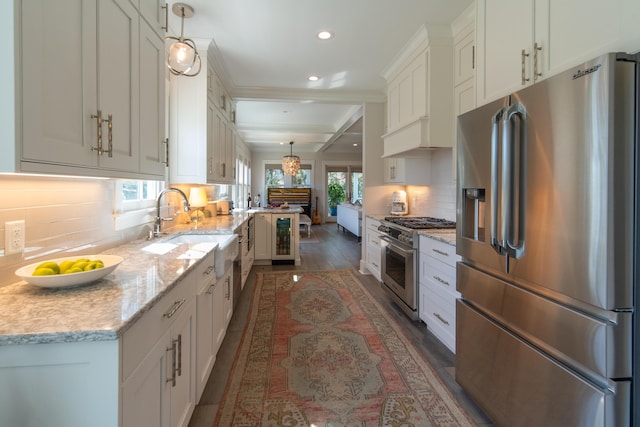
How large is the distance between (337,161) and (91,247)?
33.5 feet

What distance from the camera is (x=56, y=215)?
4.81 feet

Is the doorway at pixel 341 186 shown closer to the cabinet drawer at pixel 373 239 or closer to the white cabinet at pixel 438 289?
the cabinet drawer at pixel 373 239

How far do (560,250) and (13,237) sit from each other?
2.06 metres

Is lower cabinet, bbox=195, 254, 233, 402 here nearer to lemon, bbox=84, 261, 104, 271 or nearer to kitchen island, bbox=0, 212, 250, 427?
kitchen island, bbox=0, 212, 250, 427

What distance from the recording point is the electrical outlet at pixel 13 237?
1183mm

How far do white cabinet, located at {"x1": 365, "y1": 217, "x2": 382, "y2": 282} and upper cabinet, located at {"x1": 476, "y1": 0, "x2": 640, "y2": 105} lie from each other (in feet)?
8.06

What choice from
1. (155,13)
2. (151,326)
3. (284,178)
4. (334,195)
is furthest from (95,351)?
(334,195)

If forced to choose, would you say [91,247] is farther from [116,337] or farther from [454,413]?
[454,413]

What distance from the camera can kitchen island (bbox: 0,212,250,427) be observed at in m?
0.82

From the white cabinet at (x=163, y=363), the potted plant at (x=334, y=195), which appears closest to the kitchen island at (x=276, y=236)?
the white cabinet at (x=163, y=363)

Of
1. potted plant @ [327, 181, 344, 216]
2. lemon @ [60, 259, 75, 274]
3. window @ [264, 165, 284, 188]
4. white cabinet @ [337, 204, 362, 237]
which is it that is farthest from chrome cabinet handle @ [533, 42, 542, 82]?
Result: potted plant @ [327, 181, 344, 216]

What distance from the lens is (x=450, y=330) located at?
2461mm

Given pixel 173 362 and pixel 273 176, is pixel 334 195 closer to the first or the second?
pixel 273 176

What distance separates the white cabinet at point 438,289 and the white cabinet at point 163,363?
179cm
